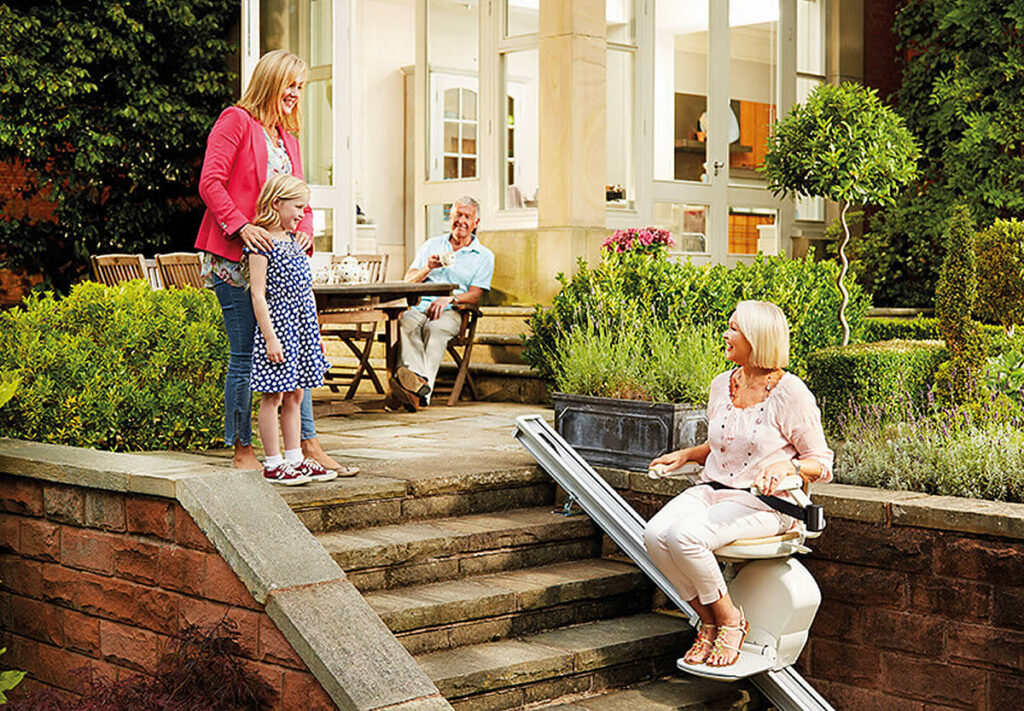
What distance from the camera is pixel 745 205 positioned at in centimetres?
1157

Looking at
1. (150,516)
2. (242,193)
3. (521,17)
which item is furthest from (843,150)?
(150,516)

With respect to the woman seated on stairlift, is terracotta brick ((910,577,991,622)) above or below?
below

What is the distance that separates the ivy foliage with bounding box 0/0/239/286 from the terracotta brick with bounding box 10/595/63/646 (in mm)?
6586

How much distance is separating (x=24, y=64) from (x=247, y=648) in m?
7.96

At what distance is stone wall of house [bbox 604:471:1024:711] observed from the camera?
173 inches

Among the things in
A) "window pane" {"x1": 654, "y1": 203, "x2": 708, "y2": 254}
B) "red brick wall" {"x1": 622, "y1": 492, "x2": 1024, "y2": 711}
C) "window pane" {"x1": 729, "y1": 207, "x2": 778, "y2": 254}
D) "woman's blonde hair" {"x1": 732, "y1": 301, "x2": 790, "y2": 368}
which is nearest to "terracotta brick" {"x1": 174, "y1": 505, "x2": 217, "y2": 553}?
"woman's blonde hair" {"x1": 732, "y1": 301, "x2": 790, "y2": 368}

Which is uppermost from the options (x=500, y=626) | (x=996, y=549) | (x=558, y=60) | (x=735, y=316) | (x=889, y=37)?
(x=889, y=37)

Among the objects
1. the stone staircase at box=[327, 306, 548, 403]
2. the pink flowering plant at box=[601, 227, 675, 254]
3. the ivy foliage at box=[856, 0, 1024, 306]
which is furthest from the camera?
the ivy foliage at box=[856, 0, 1024, 306]

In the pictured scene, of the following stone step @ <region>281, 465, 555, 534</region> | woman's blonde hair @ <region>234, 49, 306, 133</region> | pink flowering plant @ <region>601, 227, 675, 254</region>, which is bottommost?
stone step @ <region>281, 465, 555, 534</region>

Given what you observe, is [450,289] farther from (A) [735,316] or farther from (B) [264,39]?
(B) [264,39]

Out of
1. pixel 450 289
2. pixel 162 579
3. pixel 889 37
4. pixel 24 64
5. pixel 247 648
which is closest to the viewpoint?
pixel 247 648

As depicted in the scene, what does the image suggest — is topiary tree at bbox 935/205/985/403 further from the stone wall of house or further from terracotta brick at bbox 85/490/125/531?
terracotta brick at bbox 85/490/125/531

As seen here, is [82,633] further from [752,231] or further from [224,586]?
[752,231]

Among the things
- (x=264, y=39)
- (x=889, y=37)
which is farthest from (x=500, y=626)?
(x=889, y=37)
